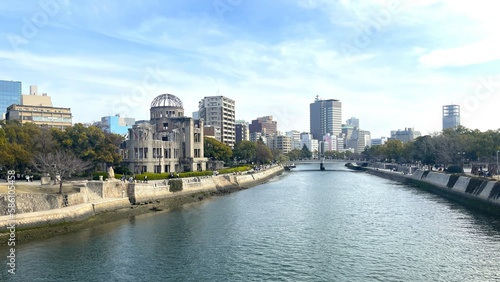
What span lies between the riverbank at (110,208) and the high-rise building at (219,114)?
9811 centimetres

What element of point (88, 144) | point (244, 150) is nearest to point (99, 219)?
point (88, 144)

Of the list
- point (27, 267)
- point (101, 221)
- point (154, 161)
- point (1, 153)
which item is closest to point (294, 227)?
point (101, 221)

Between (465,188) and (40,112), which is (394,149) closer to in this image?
(465,188)

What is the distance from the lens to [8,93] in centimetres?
17888

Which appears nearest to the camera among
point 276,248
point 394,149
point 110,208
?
point 276,248

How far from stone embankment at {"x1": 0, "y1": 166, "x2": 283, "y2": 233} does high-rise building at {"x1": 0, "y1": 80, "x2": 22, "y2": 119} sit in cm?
14385

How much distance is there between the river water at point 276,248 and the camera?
2805cm

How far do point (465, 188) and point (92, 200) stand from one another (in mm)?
56793

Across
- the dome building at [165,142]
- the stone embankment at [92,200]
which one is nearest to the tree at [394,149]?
the dome building at [165,142]

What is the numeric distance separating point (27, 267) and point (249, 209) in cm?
3264

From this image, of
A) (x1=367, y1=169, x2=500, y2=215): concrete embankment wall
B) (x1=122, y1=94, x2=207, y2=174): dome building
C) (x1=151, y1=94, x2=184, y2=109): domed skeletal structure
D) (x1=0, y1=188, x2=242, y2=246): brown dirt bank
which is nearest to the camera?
(x1=0, y1=188, x2=242, y2=246): brown dirt bank

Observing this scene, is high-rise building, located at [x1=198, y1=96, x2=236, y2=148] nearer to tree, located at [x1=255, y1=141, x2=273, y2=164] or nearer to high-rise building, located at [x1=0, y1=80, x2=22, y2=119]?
tree, located at [x1=255, y1=141, x2=273, y2=164]

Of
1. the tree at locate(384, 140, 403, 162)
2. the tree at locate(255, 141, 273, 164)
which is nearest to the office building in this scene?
the tree at locate(255, 141, 273, 164)

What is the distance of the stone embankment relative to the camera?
38250 mm
